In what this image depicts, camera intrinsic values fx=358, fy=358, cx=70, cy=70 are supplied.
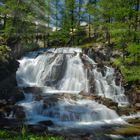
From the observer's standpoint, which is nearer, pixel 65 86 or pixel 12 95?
pixel 12 95

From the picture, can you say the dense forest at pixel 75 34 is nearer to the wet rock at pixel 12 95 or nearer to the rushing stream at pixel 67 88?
the wet rock at pixel 12 95

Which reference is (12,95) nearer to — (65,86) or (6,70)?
(6,70)

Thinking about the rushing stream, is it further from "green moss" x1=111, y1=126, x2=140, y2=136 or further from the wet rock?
"green moss" x1=111, y1=126, x2=140, y2=136

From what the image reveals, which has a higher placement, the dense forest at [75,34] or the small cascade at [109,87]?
the dense forest at [75,34]

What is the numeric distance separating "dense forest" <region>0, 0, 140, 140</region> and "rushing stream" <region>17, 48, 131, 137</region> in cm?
132

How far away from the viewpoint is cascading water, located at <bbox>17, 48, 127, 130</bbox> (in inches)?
1163

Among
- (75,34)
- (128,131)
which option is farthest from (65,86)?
(75,34)

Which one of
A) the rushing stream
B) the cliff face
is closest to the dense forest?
the cliff face

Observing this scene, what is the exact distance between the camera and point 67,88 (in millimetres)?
40125

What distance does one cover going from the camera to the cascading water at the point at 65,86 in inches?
1163

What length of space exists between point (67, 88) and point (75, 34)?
22.3m

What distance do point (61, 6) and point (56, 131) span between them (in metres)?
40.8

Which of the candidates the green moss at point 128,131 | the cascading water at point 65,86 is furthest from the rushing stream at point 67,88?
the green moss at point 128,131

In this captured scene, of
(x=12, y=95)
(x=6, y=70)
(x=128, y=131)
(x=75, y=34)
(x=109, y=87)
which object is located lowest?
(x=128, y=131)
